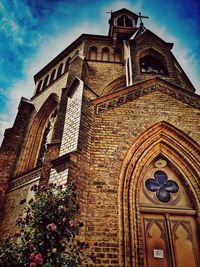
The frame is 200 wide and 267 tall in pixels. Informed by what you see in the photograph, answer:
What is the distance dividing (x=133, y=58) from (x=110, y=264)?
28.3 feet

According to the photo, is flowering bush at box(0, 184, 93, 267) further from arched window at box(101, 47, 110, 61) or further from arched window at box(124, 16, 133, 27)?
arched window at box(124, 16, 133, 27)

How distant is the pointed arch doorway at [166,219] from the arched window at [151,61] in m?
6.03

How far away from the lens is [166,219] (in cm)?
531

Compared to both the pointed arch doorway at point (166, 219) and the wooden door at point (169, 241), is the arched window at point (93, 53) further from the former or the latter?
Result: the wooden door at point (169, 241)

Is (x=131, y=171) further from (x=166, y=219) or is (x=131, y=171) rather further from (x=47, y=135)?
(x=47, y=135)

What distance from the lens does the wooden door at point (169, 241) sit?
474 centimetres

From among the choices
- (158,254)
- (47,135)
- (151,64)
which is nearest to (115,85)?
(151,64)

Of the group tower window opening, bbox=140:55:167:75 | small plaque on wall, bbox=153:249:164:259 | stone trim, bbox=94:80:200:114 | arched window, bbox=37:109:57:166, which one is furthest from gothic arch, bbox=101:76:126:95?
small plaque on wall, bbox=153:249:164:259

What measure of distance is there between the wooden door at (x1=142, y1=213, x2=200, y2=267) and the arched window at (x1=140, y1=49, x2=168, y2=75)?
24.7 feet

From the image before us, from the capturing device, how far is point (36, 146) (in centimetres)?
1088

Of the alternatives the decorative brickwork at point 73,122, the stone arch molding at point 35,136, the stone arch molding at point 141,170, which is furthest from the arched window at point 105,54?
the stone arch molding at point 141,170

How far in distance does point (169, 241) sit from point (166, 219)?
51cm

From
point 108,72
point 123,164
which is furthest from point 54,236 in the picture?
point 108,72

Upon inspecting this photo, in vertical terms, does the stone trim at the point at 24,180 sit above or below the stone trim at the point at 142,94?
below
